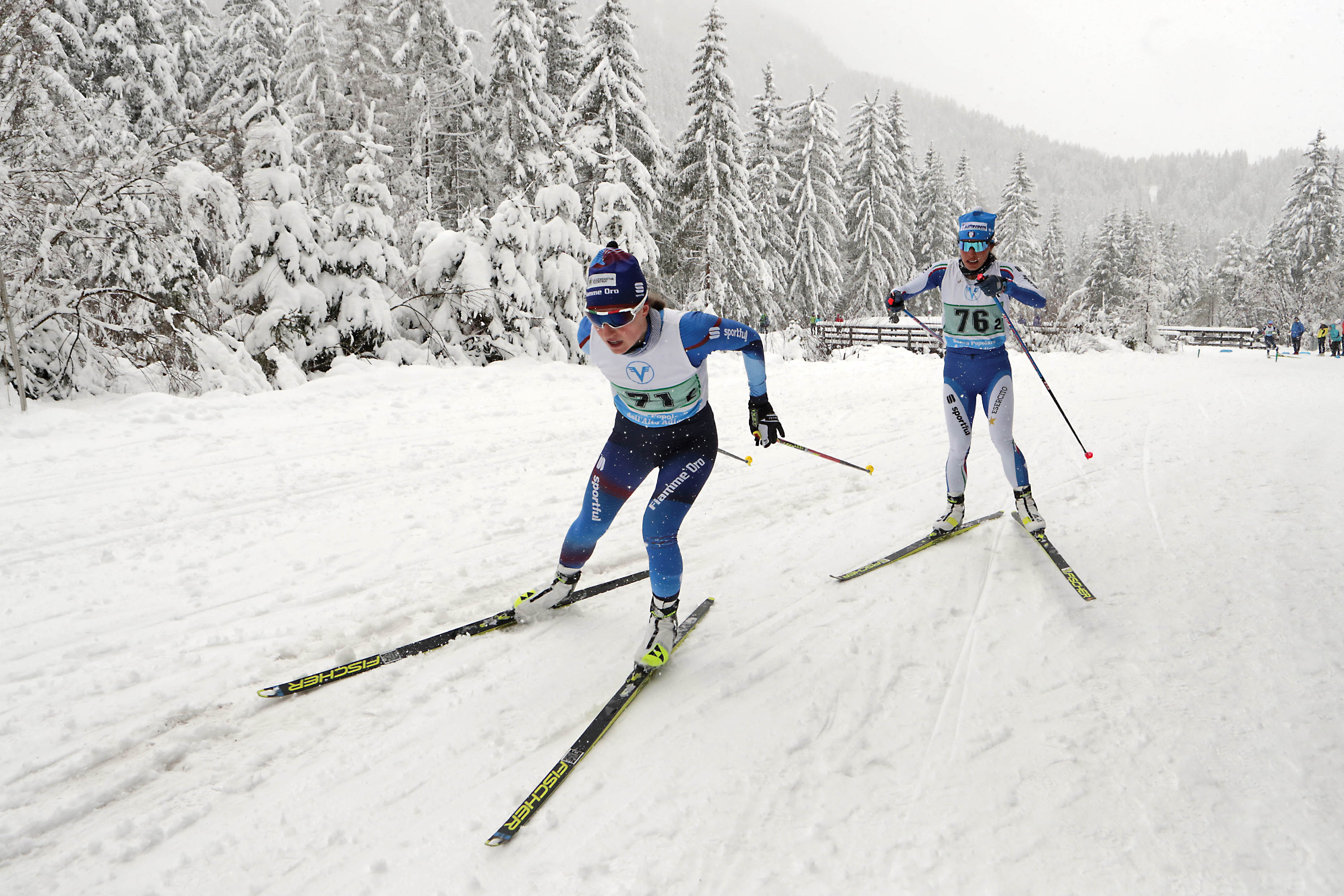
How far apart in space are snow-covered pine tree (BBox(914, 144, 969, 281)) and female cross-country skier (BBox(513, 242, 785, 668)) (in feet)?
140

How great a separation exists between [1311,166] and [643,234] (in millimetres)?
50390

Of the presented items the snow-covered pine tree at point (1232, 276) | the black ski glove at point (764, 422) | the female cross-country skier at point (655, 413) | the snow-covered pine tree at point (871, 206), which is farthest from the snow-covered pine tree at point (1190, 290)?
the female cross-country skier at point (655, 413)

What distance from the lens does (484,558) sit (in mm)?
4512

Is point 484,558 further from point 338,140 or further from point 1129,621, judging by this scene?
point 338,140

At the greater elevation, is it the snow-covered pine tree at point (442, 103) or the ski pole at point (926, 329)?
the snow-covered pine tree at point (442, 103)

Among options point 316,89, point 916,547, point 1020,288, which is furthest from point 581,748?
point 316,89

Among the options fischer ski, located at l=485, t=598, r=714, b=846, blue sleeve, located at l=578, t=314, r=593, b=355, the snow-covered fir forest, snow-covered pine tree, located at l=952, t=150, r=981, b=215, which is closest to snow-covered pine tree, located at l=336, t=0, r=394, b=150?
the snow-covered fir forest

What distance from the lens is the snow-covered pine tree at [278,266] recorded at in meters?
11.2

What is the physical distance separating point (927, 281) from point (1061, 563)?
234 cm

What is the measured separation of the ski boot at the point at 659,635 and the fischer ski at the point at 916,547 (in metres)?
1.37

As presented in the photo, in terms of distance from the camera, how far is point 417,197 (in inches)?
1031

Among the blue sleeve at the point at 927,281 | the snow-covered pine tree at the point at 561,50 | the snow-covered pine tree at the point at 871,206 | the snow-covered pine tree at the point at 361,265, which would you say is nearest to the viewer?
the blue sleeve at the point at 927,281

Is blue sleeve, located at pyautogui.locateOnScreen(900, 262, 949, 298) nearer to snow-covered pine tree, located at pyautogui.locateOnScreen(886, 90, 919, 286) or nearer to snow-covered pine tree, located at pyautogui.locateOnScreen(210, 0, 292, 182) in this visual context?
snow-covered pine tree, located at pyautogui.locateOnScreen(210, 0, 292, 182)

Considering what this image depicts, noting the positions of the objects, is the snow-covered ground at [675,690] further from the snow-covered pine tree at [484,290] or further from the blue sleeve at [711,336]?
the snow-covered pine tree at [484,290]
